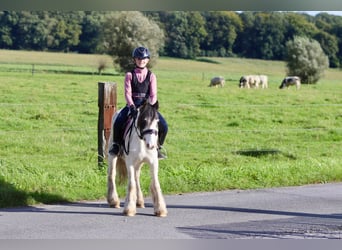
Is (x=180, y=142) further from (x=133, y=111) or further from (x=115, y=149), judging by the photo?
(x=133, y=111)

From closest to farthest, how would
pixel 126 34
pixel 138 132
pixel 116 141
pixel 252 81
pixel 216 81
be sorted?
pixel 138 132, pixel 116 141, pixel 216 81, pixel 252 81, pixel 126 34

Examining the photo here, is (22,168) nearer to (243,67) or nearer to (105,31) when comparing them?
(243,67)

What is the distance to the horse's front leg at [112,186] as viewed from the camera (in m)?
9.07

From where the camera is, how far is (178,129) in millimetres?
18000

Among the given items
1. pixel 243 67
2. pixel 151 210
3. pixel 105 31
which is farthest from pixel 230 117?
pixel 105 31

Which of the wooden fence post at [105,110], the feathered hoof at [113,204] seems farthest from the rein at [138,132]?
the wooden fence post at [105,110]

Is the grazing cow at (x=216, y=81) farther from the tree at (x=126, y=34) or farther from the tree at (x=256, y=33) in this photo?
the tree at (x=126, y=34)

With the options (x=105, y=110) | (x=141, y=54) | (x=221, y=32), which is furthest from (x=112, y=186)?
(x=221, y=32)

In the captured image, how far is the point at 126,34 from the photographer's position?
48250mm

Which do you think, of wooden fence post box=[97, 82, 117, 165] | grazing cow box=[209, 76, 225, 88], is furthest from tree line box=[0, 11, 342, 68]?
wooden fence post box=[97, 82, 117, 165]

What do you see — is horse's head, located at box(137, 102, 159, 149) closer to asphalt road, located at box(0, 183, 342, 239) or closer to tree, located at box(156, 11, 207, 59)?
asphalt road, located at box(0, 183, 342, 239)

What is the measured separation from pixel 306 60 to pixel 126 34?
20124 mm

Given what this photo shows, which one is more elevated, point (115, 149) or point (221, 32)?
point (221, 32)

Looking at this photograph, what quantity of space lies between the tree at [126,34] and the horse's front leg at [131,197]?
115 feet
